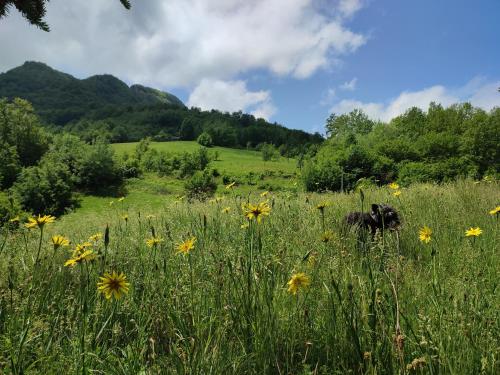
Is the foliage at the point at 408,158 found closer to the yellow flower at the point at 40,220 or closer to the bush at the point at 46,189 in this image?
the yellow flower at the point at 40,220

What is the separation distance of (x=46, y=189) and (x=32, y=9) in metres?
53.8

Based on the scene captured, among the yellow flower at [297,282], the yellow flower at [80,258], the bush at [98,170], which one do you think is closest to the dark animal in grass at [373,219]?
the yellow flower at [297,282]

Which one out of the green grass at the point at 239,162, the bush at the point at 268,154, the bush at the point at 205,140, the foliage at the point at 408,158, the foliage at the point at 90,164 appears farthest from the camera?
the bush at the point at 205,140

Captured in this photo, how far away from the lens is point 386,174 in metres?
30.4

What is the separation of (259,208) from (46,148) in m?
72.7

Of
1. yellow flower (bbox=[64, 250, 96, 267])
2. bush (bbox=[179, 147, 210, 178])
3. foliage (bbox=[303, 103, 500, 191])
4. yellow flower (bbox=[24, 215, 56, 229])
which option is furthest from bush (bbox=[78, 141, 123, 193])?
yellow flower (bbox=[64, 250, 96, 267])

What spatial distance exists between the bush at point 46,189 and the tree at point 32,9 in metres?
47.5

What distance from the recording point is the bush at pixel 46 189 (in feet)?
152

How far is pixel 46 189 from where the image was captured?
49.2 metres

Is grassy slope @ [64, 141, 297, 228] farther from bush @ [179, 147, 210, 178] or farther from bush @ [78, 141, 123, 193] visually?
bush @ [78, 141, 123, 193]

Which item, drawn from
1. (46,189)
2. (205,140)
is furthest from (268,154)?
(46,189)

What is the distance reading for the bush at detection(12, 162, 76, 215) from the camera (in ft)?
152

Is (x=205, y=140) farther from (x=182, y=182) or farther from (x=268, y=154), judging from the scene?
(x=182, y=182)

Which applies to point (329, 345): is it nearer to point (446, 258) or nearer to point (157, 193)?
point (446, 258)
